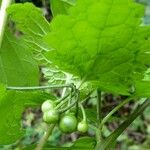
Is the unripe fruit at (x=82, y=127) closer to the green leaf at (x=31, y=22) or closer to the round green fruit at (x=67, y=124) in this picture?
the round green fruit at (x=67, y=124)

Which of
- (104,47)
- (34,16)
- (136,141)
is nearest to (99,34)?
(104,47)

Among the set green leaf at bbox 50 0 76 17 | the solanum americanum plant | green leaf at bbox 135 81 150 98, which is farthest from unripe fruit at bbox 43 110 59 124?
green leaf at bbox 50 0 76 17

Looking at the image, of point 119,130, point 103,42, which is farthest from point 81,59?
point 119,130

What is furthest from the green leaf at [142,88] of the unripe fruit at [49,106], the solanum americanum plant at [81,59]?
the unripe fruit at [49,106]

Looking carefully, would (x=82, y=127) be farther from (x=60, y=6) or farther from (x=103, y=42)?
(x=60, y=6)

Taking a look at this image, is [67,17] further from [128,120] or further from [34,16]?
[128,120]

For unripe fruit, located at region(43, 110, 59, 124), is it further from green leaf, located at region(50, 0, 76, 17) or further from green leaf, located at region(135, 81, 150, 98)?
green leaf, located at region(50, 0, 76, 17)

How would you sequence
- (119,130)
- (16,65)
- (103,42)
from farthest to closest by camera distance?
(16,65), (119,130), (103,42)
